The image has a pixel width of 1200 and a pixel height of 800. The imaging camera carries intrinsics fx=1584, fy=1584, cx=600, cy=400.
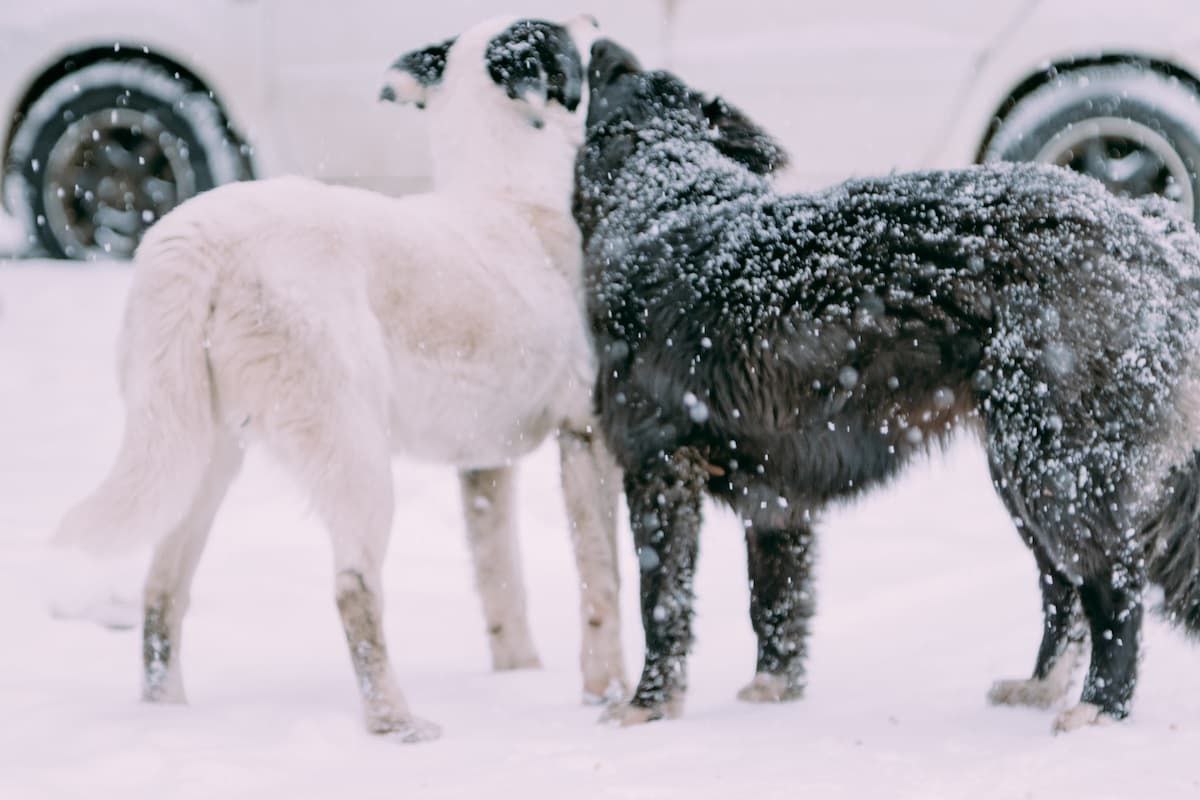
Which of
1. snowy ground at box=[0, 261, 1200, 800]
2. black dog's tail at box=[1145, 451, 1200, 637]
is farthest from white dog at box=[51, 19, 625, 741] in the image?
black dog's tail at box=[1145, 451, 1200, 637]

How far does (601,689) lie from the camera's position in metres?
4.21

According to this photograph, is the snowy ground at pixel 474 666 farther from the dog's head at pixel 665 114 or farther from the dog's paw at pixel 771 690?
the dog's head at pixel 665 114

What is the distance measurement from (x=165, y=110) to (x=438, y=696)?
413 cm

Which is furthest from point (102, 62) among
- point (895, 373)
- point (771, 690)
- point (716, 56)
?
point (895, 373)

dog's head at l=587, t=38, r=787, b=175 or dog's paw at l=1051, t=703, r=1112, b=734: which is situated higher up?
dog's head at l=587, t=38, r=787, b=175

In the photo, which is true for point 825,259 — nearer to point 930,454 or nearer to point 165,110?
point 930,454

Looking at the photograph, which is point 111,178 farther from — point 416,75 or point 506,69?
point 506,69

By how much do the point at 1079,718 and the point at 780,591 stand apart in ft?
3.21

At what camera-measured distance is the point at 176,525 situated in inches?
155

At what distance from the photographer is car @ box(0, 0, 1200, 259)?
22.9ft

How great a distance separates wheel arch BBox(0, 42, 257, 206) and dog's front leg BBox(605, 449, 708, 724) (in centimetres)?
392

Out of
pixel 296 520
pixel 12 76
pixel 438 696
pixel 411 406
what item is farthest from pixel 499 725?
pixel 12 76

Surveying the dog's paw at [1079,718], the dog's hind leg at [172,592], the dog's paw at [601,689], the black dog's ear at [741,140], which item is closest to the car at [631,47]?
the black dog's ear at [741,140]

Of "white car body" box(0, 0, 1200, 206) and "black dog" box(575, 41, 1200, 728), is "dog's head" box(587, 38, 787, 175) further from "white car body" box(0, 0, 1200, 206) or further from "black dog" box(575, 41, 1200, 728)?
"white car body" box(0, 0, 1200, 206)
